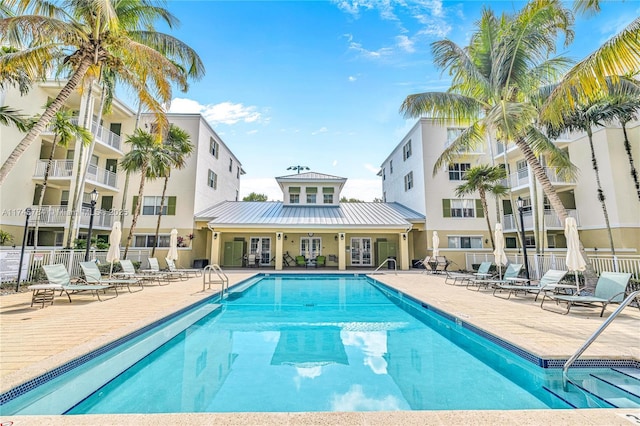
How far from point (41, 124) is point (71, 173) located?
38.5 ft

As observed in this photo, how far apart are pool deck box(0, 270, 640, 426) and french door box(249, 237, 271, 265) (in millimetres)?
12360

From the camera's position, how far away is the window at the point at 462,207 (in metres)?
21.2

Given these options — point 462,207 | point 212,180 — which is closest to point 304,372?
point 462,207

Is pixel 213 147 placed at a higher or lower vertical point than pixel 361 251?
higher

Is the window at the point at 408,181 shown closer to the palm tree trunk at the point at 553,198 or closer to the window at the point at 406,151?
the window at the point at 406,151

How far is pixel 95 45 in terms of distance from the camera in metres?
8.52

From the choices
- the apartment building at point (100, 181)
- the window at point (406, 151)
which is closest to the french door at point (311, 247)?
the apartment building at point (100, 181)

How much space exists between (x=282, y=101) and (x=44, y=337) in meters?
14.3

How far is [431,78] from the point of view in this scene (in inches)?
542

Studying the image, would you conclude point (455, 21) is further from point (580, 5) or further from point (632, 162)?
point (632, 162)

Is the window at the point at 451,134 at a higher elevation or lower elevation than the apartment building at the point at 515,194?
higher

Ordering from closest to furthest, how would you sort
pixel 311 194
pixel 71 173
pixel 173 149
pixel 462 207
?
pixel 173 149 → pixel 71 173 → pixel 462 207 → pixel 311 194

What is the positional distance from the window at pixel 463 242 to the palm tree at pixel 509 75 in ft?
33.5

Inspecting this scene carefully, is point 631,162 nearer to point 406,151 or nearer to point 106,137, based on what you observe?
point 406,151
